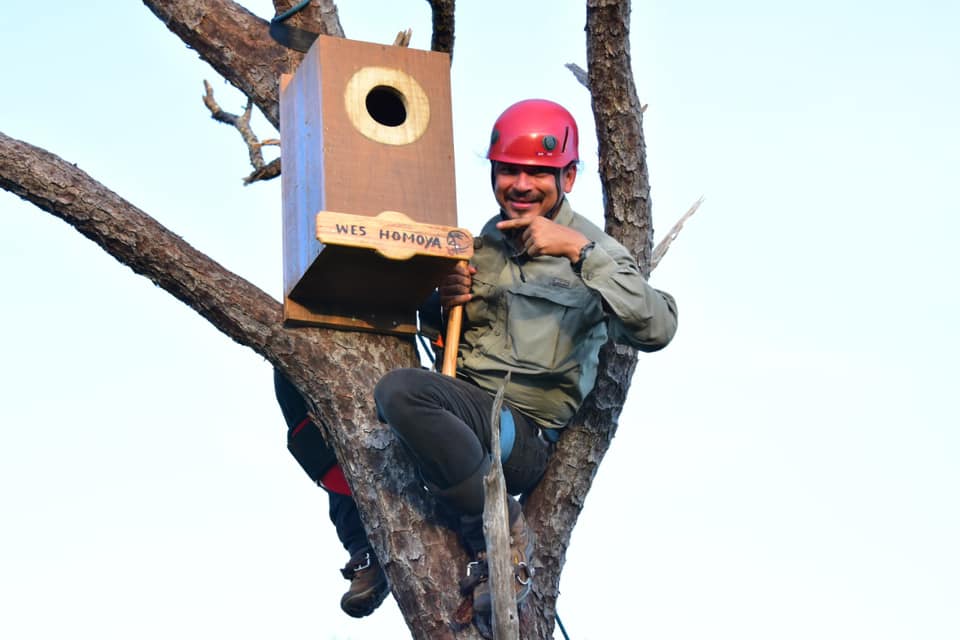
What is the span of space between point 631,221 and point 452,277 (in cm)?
58

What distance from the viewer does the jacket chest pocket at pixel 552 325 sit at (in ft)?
14.4

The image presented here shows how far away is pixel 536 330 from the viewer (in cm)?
442

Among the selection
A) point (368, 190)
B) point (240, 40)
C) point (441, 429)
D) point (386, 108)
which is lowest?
point (441, 429)

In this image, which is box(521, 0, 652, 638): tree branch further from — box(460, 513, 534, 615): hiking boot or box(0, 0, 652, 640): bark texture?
box(460, 513, 534, 615): hiking boot

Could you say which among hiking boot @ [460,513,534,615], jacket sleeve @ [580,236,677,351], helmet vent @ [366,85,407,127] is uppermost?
helmet vent @ [366,85,407,127]

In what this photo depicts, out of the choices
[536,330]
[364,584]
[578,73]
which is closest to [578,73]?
[578,73]

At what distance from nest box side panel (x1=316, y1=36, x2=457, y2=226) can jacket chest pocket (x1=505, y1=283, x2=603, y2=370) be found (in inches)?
14.8

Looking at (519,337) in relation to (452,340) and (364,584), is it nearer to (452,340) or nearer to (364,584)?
(452,340)

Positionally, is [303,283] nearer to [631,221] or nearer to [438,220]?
[438,220]

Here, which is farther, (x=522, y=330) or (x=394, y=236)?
(x=522, y=330)

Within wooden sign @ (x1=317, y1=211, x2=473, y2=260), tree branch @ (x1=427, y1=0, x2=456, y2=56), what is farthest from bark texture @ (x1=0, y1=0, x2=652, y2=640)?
tree branch @ (x1=427, y1=0, x2=456, y2=56)

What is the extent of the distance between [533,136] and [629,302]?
79cm

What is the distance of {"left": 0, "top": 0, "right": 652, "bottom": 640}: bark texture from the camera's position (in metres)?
4.26

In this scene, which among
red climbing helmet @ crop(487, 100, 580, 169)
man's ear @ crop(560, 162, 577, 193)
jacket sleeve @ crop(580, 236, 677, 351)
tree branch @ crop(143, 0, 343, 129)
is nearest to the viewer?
jacket sleeve @ crop(580, 236, 677, 351)
